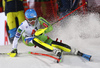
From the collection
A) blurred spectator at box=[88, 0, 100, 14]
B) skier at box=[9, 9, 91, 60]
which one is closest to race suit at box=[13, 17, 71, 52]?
skier at box=[9, 9, 91, 60]

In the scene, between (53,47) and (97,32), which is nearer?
(53,47)

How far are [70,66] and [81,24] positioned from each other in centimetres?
277

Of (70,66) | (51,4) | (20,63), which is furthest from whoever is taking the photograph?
(51,4)

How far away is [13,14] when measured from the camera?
4785mm

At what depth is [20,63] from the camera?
268 cm

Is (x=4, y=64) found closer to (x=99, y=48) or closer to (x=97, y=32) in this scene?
(x=99, y=48)

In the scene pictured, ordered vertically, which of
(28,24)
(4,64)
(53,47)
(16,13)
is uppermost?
(16,13)

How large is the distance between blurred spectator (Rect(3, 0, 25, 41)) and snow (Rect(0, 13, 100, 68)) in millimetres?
508

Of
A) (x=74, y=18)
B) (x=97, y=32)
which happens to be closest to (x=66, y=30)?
(x=74, y=18)

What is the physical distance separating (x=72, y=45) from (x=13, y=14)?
196 centimetres

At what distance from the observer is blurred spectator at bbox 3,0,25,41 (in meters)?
4.74

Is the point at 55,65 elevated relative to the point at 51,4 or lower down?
lower down

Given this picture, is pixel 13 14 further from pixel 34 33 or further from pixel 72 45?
pixel 72 45

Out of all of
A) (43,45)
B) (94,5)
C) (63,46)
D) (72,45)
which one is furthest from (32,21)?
(94,5)
